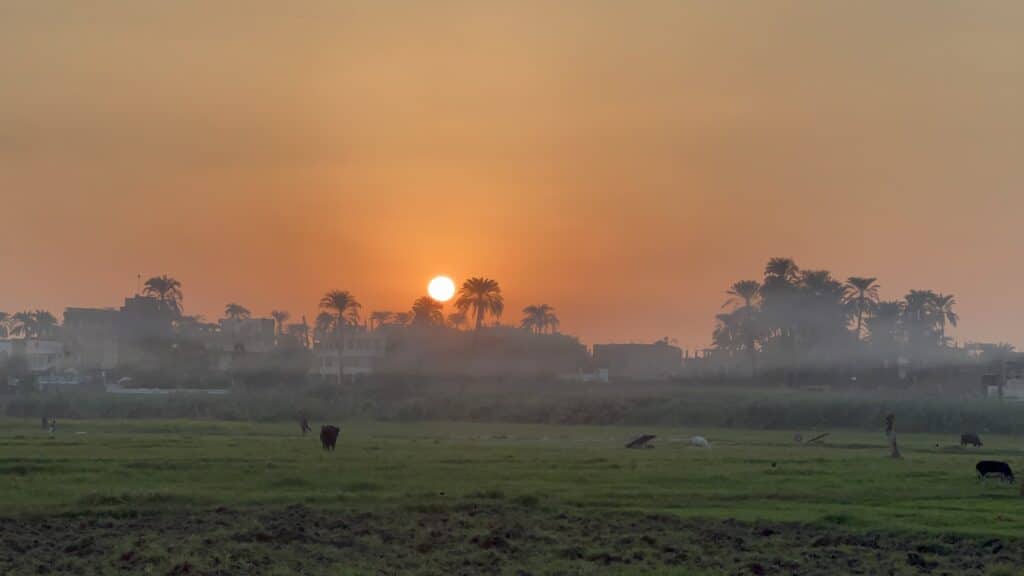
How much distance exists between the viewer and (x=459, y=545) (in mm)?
28406

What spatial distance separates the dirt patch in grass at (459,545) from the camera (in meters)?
25.9

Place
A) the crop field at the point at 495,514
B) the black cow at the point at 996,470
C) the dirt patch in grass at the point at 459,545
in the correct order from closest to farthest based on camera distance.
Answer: the dirt patch in grass at the point at 459,545
the crop field at the point at 495,514
the black cow at the point at 996,470

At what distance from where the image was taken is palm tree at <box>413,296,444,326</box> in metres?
167

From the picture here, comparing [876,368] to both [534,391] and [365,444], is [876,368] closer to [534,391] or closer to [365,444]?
[534,391]

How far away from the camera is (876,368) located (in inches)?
5349

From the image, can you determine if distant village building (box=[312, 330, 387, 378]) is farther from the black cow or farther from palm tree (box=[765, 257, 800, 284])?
the black cow

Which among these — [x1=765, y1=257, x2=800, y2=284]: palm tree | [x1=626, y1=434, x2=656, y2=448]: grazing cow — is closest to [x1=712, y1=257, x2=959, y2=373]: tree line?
[x1=765, y1=257, x2=800, y2=284]: palm tree

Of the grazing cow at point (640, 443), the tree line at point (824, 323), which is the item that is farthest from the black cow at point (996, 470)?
the tree line at point (824, 323)

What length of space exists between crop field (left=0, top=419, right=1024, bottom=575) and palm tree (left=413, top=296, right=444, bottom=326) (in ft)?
384

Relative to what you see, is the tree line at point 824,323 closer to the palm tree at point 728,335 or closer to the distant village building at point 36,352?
the palm tree at point 728,335

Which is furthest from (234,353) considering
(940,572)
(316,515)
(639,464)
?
(940,572)

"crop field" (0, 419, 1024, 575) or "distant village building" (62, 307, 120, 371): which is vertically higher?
"distant village building" (62, 307, 120, 371)

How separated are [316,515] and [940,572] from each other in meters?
15.9

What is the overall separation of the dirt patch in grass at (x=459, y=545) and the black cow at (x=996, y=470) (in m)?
11.5
